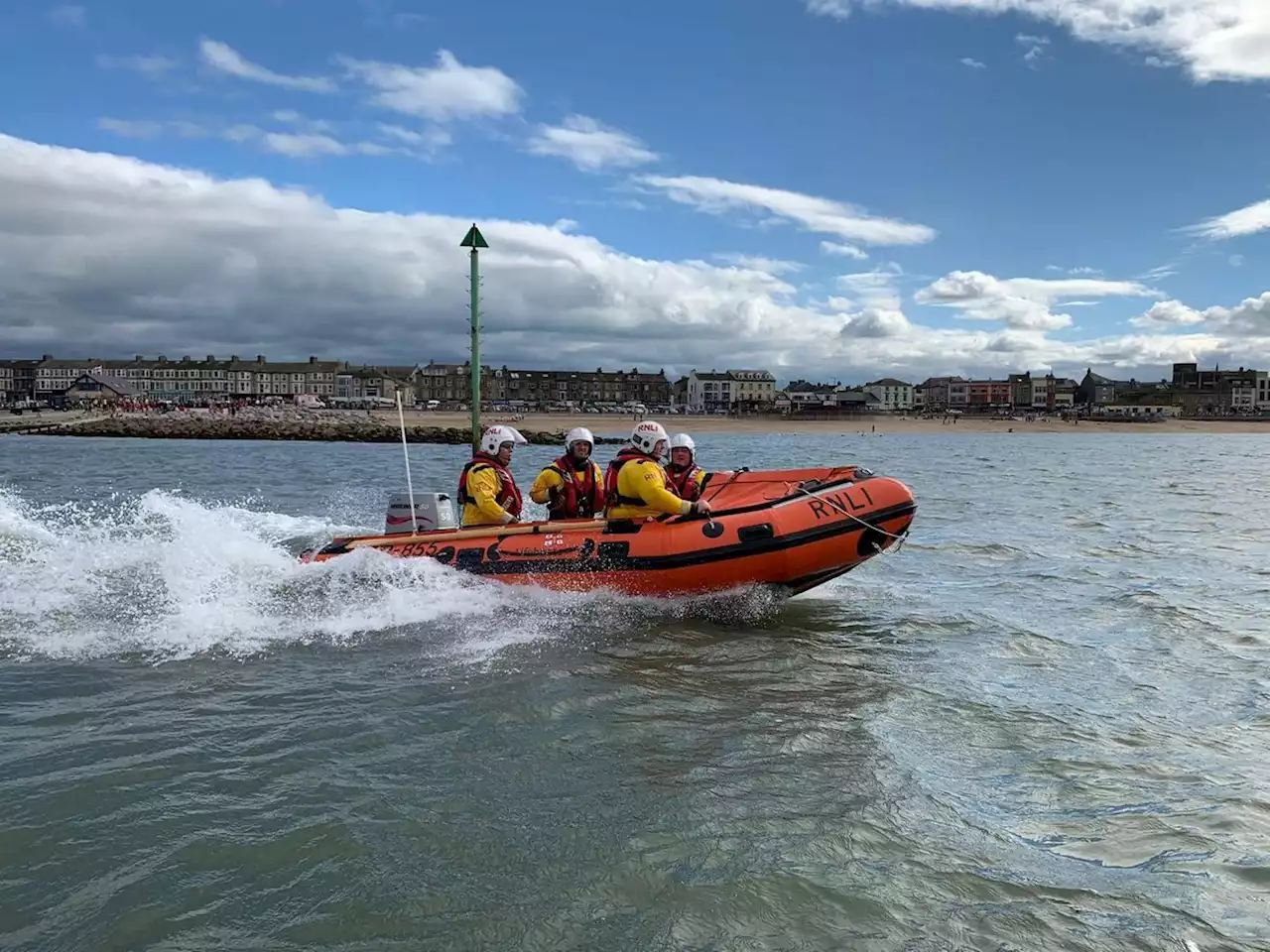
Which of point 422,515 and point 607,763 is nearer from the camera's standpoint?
point 607,763

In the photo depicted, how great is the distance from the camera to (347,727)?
18.7 feet

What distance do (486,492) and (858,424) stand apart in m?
93.4

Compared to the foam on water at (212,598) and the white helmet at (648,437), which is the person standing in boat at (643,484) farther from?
the foam on water at (212,598)

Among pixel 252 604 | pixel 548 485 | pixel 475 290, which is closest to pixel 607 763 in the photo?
pixel 252 604

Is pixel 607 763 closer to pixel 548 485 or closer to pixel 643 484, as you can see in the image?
pixel 643 484

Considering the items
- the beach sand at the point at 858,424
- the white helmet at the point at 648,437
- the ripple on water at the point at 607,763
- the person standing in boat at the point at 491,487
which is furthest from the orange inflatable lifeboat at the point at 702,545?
the beach sand at the point at 858,424

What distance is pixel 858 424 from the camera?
99.7m

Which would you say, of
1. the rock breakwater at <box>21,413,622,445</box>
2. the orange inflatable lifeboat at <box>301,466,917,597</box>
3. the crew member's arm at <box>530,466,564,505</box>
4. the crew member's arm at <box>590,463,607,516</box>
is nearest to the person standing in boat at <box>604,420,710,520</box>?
the orange inflatable lifeboat at <box>301,466,917,597</box>

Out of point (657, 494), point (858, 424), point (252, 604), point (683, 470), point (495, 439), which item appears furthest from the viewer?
point (858, 424)

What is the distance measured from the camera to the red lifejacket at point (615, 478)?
949 cm

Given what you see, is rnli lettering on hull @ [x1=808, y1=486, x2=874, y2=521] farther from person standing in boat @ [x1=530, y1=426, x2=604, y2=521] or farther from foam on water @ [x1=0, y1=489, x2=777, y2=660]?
person standing in boat @ [x1=530, y1=426, x2=604, y2=521]

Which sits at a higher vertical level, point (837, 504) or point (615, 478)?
point (615, 478)

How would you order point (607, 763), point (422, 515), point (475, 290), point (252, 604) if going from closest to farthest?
1. point (607, 763)
2. point (252, 604)
3. point (422, 515)
4. point (475, 290)

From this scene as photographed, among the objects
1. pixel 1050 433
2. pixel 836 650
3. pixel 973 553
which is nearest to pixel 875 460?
pixel 973 553
